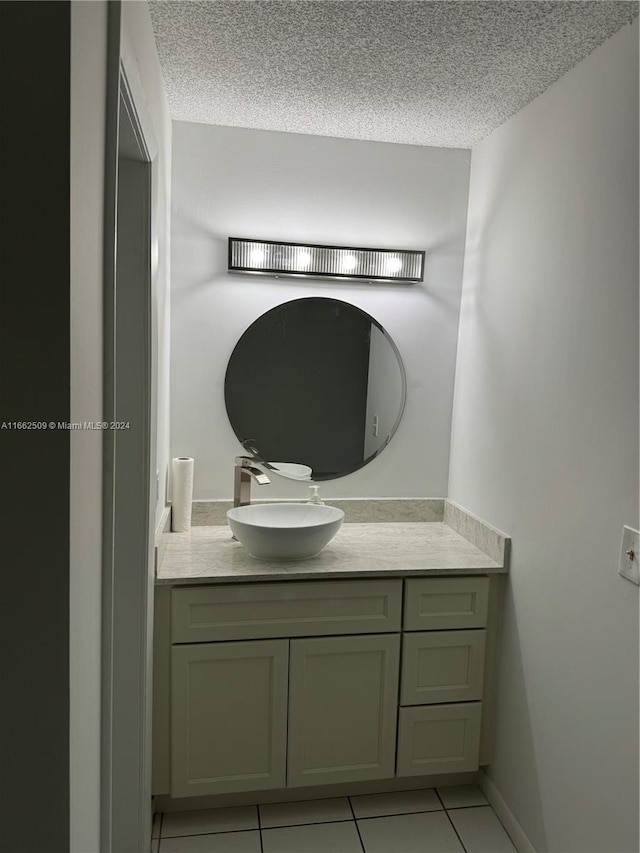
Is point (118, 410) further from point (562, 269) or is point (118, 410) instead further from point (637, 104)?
point (637, 104)

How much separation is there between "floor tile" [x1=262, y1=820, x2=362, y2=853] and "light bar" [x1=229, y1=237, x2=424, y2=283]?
2.10 meters

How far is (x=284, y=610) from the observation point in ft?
7.22

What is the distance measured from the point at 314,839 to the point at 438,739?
0.55 meters

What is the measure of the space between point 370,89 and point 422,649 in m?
1.98

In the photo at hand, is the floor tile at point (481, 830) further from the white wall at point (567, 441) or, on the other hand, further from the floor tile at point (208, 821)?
the floor tile at point (208, 821)

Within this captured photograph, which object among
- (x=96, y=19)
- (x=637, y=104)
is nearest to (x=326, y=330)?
(x=637, y=104)

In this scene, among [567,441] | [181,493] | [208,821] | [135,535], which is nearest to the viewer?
[135,535]

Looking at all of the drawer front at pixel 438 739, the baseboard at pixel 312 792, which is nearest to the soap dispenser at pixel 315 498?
the drawer front at pixel 438 739

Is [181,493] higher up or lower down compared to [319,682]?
higher up

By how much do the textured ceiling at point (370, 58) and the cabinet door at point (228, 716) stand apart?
190 cm

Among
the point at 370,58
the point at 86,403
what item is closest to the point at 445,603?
the point at 86,403

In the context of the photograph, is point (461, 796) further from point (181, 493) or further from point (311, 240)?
point (311, 240)

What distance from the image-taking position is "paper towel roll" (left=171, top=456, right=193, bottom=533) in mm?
2527

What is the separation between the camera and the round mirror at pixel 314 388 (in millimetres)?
2738
